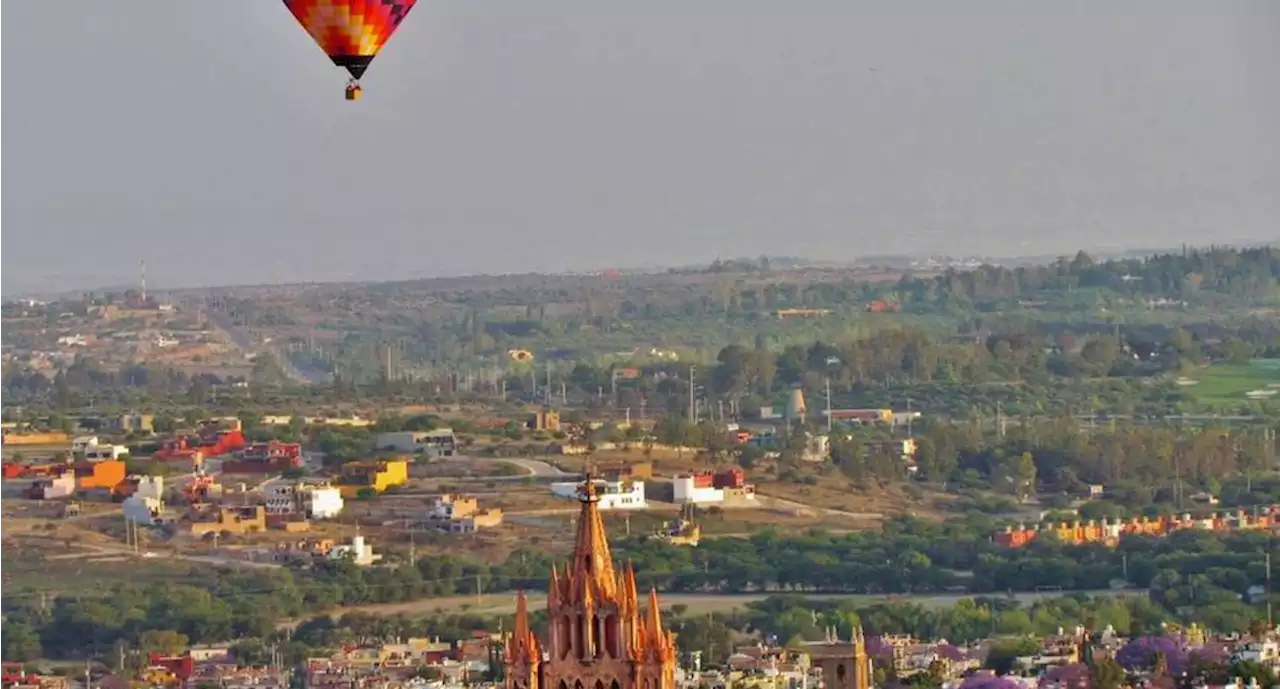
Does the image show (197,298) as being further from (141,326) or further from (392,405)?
(392,405)

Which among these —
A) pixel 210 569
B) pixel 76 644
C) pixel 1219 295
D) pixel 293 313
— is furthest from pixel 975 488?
pixel 293 313

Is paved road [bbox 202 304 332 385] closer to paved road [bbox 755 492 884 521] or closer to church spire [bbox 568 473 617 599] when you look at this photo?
paved road [bbox 755 492 884 521]

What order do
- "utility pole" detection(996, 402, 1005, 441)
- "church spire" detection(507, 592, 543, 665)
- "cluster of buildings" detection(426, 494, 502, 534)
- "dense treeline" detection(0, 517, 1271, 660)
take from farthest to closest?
1. "utility pole" detection(996, 402, 1005, 441)
2. "cluster of buildings" detection(426, 494, 502, 534)
3. "dense treeline" detection(0, 517, 1271, 660)
4. "church spire" detection(507, 592, 543, 665)

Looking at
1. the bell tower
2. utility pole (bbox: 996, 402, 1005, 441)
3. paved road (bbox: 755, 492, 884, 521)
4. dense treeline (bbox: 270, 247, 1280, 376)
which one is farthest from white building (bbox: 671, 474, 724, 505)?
dense treeline (bbox: 270, 247, 1280, 376)

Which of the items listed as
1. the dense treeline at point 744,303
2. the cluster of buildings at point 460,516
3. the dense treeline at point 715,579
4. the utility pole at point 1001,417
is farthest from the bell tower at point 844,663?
the dense treeline at point 744,303

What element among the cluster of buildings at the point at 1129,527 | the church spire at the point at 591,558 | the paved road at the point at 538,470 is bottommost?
the cluster of buildings at the point at 1129,527

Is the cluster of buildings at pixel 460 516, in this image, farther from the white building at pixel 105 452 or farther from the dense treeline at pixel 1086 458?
the white building at pixel 105 452
